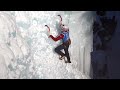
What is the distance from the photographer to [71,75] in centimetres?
473

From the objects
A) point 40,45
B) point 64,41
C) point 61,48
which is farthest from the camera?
point 40,45

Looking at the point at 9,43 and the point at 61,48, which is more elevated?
the point at 9,43

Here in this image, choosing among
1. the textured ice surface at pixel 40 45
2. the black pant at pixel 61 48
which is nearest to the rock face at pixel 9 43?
the textured ice surface at pixel 40 45

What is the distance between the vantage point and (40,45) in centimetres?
487

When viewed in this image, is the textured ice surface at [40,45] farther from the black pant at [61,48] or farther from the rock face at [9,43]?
the black pant at [61,48]

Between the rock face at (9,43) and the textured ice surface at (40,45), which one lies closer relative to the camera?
A: the rock face at (9,43)

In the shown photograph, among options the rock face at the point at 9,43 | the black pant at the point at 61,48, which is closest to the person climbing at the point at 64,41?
the black pant at the point at 61,48

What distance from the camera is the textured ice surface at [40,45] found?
15.0 ft

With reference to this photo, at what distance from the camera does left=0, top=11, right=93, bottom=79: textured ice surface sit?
4.57 m

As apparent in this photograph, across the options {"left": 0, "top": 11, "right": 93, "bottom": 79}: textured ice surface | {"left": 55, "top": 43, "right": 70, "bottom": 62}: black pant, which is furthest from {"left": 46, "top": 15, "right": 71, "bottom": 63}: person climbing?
{"left": 0, "top": 11, "right": 93, "bottom": 79}: textured ice surface

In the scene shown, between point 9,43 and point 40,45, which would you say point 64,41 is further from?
point 9,43

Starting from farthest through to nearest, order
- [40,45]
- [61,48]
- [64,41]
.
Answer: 1. [40,45]
2. [61,48]
3. [64,41]

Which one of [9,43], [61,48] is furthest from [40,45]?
[9,43]

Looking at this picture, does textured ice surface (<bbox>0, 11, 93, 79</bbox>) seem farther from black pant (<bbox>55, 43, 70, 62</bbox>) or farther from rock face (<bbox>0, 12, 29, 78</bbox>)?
black pant (<bbox>55, 43, 70, 62</bbox>)
